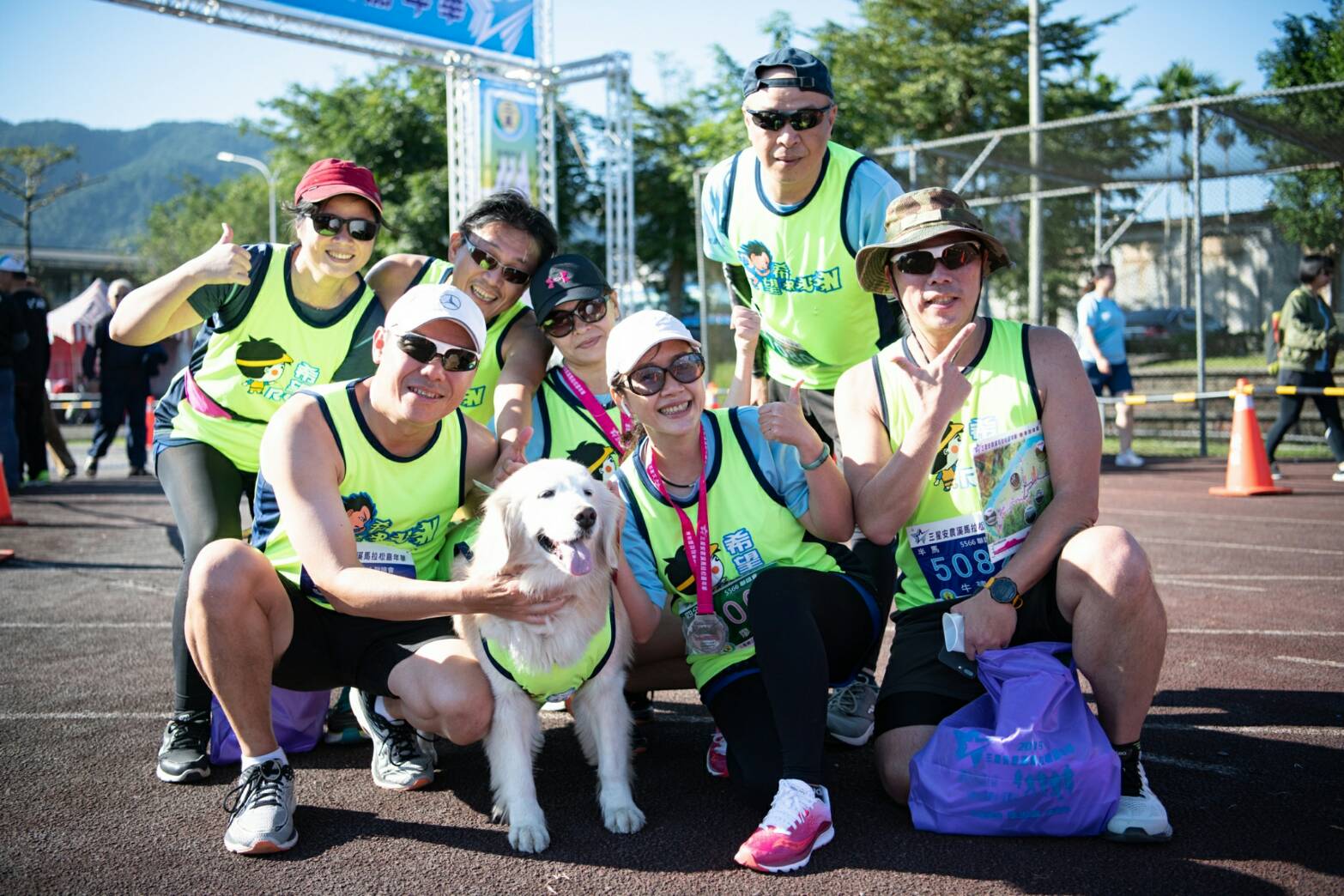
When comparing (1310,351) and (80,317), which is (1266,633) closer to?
(1310,351)

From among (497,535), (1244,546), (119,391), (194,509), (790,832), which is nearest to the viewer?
(790,832)

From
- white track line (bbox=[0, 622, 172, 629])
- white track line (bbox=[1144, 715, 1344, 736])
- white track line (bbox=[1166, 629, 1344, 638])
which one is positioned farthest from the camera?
white track line (bbox=[0, 622, 172, 629])

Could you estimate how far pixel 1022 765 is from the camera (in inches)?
111

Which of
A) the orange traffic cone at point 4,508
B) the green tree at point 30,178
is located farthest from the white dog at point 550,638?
the green tree at point 30,178

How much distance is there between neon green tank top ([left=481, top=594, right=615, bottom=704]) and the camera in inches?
123

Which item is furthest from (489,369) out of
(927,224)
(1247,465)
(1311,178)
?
A: (1311,178)

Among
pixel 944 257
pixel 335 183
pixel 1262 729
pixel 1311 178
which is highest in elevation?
pixel 1311 178

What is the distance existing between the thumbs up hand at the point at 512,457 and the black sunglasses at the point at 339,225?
1027 millimetres

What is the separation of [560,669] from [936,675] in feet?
3.86

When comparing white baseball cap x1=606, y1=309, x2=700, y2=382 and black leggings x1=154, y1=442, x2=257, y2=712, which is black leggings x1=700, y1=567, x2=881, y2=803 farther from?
black leggings x1=154, y1=442, x2=257, y2=712

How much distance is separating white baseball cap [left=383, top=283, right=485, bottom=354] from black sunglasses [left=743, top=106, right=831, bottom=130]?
4.94 feet

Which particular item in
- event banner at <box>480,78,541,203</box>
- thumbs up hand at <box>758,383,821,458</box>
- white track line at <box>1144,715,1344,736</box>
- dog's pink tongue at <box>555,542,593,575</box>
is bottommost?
white track line at <box>1144,715,1344,736</box>

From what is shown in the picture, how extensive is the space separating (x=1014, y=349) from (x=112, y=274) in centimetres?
7898

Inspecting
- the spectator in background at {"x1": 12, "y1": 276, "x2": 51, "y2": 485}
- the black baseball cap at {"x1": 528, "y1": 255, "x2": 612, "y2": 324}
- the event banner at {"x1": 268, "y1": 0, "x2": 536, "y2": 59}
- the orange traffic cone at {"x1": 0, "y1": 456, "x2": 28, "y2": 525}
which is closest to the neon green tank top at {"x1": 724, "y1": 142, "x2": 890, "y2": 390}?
the black baseball cap at {"x1": 528, "y1": 255, "x2": 612, "y2": 324}
